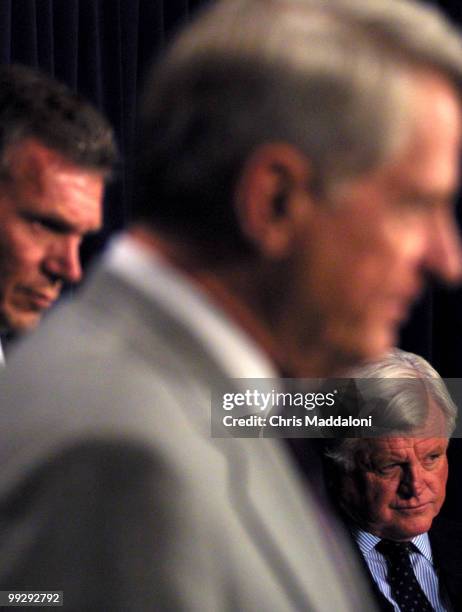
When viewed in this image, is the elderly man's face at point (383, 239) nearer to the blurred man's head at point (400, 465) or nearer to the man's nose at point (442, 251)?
the man's nose at point (442, 251)

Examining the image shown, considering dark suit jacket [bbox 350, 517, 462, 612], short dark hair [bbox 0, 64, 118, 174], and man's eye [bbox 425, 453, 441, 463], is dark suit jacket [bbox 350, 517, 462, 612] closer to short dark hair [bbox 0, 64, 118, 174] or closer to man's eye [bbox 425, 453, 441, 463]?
man's eye [bbox 425, 453, 441, 463]

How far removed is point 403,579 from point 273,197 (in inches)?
49.0

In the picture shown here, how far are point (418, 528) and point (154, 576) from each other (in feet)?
4.32

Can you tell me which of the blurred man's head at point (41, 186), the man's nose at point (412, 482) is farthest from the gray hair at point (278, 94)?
the man's nose at point (412, 482)

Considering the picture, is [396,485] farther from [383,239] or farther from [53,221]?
[383,239]

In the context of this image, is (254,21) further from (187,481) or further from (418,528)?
(418,528)

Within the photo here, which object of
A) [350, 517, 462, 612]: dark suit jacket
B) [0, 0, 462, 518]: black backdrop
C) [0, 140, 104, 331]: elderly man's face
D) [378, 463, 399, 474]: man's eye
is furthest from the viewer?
[0, 0, 462, 518]: black backdrop

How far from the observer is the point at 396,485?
5.43 ft

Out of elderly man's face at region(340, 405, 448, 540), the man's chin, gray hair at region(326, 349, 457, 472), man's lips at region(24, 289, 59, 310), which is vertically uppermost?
man's lips at region(24, 289, 59, 310)

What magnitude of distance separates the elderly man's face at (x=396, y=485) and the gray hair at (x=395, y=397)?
2 cm

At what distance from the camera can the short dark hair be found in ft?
4.38

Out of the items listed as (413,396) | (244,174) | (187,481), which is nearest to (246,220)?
(244,174)

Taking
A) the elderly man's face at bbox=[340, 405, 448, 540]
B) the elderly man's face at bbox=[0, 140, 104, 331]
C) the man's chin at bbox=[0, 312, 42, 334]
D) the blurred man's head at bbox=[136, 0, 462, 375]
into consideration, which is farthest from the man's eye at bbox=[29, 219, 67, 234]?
the blurred man's head at bbox=[136, 0, 462, 375]

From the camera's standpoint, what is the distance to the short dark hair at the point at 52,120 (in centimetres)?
133
